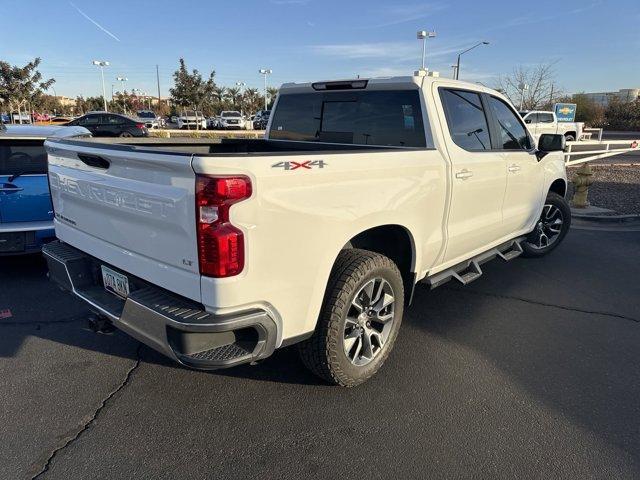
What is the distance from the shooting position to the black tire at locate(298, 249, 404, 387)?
9.12 feet

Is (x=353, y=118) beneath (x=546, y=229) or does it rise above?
above

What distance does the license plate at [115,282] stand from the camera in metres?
2.76

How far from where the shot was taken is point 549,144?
4895 millimetres

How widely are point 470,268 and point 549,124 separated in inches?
984

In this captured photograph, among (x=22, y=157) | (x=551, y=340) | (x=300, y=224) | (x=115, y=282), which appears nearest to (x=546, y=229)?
(x=551, y=340)

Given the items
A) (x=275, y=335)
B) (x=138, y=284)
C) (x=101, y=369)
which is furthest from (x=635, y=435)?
(x=101, y=369)

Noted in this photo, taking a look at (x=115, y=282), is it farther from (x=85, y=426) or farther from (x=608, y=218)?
(x=608, y=218)

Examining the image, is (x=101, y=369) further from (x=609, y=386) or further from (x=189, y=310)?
(x=609, y=386)

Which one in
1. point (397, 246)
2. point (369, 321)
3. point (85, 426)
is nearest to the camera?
point (85, 426)

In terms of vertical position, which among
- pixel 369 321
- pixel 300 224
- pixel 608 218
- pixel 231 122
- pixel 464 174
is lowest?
pixel 608 218

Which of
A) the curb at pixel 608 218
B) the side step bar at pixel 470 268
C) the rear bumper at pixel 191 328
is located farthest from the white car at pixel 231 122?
the rear bumper at pixel 191 328

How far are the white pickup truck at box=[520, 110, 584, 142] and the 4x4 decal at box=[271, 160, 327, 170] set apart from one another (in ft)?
80.6

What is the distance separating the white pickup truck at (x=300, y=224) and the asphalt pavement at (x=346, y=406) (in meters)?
0.38

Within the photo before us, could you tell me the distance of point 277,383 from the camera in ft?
10.3
